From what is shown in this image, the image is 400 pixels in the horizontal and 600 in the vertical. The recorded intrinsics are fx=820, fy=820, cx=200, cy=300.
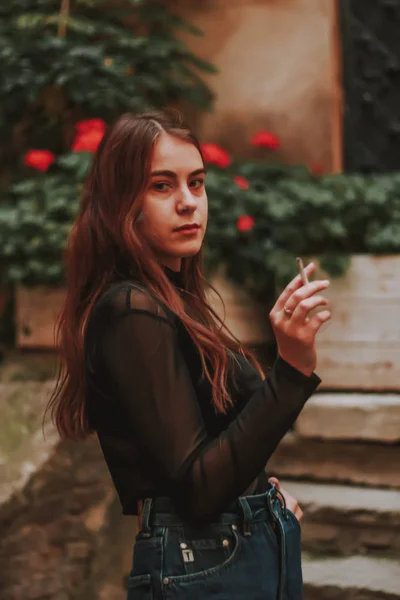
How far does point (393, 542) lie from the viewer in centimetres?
351

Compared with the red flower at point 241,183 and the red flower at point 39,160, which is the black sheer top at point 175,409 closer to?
the red flower at point 241,183

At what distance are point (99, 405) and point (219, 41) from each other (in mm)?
3922

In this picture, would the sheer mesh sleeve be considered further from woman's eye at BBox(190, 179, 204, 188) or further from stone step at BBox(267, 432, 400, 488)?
stone step at BBox(267, 432, 400, 488)

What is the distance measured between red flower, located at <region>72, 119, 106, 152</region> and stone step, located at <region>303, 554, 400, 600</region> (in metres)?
2.19

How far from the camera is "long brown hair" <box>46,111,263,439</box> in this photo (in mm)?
1507

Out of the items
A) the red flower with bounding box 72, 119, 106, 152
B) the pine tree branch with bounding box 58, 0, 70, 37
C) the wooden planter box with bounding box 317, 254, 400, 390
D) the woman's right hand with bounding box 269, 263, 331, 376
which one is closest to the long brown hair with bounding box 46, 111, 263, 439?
the woman's right hand with bounding box 269, 263, 331, 376

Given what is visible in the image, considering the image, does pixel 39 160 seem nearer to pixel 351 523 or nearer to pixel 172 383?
pixel 351 523

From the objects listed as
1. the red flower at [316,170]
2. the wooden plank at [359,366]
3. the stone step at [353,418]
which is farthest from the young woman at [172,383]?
the red flower at [316,170]

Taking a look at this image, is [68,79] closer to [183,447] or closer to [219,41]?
[219,41]

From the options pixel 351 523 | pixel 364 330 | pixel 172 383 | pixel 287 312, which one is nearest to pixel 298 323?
pixel 287 312

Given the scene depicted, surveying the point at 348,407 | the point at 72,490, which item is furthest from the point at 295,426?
the point at 72,490

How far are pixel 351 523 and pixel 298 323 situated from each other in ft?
7.94

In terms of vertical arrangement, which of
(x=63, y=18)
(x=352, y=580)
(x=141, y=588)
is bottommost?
(x=352, y=580)

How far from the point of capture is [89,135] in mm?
4117
